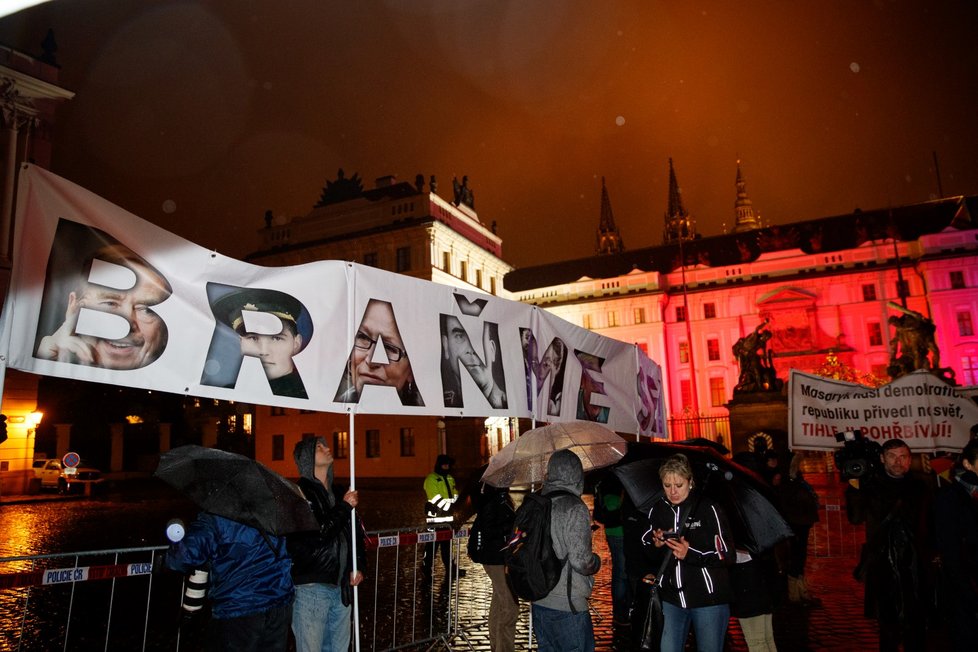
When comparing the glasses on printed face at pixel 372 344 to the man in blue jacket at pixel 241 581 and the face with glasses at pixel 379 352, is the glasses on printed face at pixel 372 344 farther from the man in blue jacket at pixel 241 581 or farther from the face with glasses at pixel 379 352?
the man in blue jacket at pixel 241 581

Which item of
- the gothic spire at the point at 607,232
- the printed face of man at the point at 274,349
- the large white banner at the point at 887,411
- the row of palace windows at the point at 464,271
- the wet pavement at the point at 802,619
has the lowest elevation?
the wet pavement at the point at 802,619

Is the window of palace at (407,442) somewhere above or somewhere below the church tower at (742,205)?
below

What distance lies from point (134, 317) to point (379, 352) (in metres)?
1.94

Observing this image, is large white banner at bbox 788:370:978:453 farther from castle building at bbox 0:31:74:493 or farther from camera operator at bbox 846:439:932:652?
castle building at bbox 0:31:74:493

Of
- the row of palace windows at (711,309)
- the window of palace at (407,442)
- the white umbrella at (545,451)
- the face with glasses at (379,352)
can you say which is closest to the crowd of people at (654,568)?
the white umbrella at (545,451)

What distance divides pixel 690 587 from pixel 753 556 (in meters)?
0.71

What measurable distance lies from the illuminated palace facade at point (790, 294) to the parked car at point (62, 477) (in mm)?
32260

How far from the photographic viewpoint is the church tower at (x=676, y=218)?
95.8 m

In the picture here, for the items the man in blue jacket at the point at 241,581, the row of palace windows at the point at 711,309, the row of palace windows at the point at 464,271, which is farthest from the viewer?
Result: the row of palace windows at the point at 711,309

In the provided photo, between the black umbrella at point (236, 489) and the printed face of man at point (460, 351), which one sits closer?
the black umbrella at point (236, 489)

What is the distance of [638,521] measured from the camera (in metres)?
5.89

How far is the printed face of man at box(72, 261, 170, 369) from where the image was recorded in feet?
12.6

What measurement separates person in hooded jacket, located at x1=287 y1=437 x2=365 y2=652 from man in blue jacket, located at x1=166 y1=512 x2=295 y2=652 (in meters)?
0.49

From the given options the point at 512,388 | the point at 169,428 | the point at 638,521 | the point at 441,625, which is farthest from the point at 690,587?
the point at 169,428
